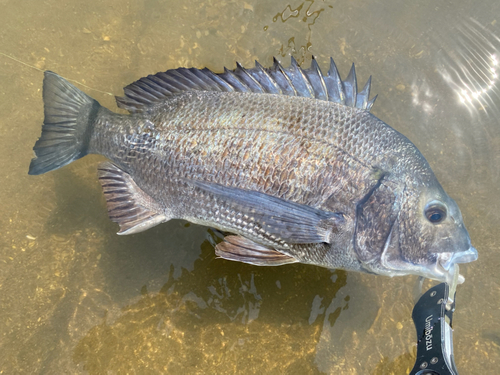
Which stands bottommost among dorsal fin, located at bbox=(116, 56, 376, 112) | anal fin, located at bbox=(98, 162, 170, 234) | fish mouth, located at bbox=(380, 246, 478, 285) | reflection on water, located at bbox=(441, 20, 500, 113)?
anal fin, located at bbox=(98, 162, 170, 234)

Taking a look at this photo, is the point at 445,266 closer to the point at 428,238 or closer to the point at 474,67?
the point at 428,238

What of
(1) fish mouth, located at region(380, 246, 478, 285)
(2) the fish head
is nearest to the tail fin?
(2) the fish head

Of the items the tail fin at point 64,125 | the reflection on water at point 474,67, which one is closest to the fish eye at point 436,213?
the reflection on water at point 474,67

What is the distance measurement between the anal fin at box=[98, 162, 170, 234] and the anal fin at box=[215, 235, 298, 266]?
1.57ft

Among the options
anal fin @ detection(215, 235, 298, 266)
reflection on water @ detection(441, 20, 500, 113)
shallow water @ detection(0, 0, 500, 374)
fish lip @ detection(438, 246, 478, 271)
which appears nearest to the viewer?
fish lip @ detection(438, 246, 478, 271)

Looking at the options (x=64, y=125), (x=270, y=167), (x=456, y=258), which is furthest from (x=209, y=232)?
(x=456, y=258)

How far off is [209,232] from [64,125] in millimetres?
1275

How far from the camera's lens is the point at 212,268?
2.69 meters

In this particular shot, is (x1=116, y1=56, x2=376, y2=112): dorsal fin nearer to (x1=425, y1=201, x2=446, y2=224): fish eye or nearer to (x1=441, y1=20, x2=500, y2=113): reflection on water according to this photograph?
(x1=425, y1=201, x2=446, y2=224): fish eye

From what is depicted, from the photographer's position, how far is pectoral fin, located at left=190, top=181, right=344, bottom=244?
6.49 feet

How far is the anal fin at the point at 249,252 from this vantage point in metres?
2.11

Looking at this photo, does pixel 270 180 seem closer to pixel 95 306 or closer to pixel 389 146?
pixel 389 146

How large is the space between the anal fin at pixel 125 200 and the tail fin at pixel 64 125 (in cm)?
24

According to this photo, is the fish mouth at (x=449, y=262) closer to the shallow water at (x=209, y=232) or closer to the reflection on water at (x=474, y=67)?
the shallow water at (x=209, y=232)
